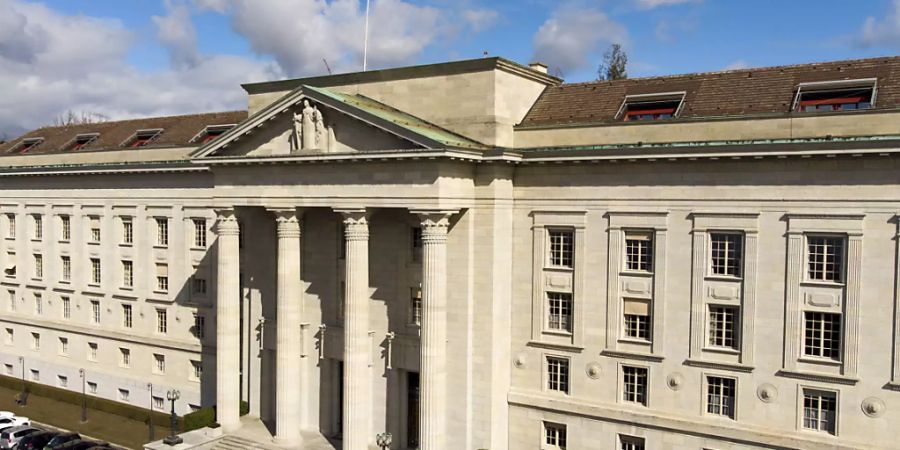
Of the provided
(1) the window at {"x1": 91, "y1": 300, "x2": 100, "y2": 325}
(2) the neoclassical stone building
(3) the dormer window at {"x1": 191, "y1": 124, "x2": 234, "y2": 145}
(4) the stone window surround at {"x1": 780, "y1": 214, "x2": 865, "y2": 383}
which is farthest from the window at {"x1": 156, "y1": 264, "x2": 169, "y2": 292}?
(4) the stone window surround at {"x1": 780, "y1": 214, "x2": 865, "y2": 383}

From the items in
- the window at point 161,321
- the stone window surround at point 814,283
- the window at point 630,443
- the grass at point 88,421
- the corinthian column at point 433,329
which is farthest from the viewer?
the window at point 161,321

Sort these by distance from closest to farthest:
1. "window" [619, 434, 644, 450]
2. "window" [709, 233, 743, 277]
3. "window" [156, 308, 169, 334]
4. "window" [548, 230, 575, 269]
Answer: "window" [709, 233, 743, 277]
"window" [619, 434, 644, 450]
"window" [548, 230, 575, 269]
"window" [156, 308, 169, 334]

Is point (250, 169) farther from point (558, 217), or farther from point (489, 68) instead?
point (558, 217)

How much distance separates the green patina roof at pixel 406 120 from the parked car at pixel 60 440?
80.4ft

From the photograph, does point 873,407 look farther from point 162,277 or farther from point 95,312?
point 95,312

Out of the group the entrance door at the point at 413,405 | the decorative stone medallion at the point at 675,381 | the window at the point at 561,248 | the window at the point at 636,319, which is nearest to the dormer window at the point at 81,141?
the entrance door at the point at 413,405

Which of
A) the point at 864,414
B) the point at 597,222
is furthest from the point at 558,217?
the point at 864,414

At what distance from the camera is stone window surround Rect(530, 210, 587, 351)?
3816cm

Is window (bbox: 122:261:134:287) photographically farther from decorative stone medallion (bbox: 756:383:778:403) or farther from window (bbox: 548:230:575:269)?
decorative stone medallion (bbox: 756:383:778:403)

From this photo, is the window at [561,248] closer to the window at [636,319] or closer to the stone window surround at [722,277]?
the window at [636,319]

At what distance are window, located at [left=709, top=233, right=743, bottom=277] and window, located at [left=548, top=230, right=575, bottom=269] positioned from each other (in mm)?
6408

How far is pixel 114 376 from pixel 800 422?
45907 millimetres

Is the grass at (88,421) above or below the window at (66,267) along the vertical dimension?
below

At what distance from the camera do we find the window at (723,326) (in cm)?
3519
